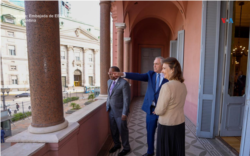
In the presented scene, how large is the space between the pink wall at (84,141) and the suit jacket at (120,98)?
408 mm

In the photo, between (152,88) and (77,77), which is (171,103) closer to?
(152,88)

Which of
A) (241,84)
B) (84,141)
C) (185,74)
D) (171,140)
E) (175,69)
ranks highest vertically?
(175,69)

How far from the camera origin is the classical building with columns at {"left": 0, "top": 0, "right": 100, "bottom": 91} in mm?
22500

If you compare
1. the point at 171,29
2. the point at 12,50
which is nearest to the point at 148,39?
the point at 171,29

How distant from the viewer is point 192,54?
4.74m

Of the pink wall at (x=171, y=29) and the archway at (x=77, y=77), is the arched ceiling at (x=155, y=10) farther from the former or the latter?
the archway at (x=77, y=77)

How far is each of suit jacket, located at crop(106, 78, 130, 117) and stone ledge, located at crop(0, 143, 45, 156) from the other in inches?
59.3

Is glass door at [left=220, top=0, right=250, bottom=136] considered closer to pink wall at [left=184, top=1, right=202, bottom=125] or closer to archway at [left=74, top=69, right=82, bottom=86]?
pink wall at [left=184, top=1, right=202, bottom=125]

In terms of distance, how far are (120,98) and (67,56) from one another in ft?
111

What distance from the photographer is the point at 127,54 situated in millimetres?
7609

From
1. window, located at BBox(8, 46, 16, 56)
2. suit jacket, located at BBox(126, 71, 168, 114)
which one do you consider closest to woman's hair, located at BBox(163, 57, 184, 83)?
suit jacket, located at BBox(126, 71, 168, 114)

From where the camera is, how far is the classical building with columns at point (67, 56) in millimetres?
A: 22500

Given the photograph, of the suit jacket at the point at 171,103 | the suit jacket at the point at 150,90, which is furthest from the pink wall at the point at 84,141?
the suit jacket at the point at 171,103

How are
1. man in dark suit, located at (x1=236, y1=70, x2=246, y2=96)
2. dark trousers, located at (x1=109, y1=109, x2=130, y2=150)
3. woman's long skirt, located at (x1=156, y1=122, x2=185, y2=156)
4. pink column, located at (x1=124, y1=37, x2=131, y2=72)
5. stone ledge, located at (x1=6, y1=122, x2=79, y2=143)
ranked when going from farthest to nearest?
pink column, located at (x1=124, y1=37, x2=131, y2=72)
man in dark suit, located at (x1=236, y1=70, x2=246, y2=96)
dark trousers, located at (x1=109, y1=109, x2=130, y2=150)
woman's long skirt, located at (x1=156, y1=122, x2=185, y2=156)
stone ledge, located at (x1=6, y1=122, x2=79, y2=143)
